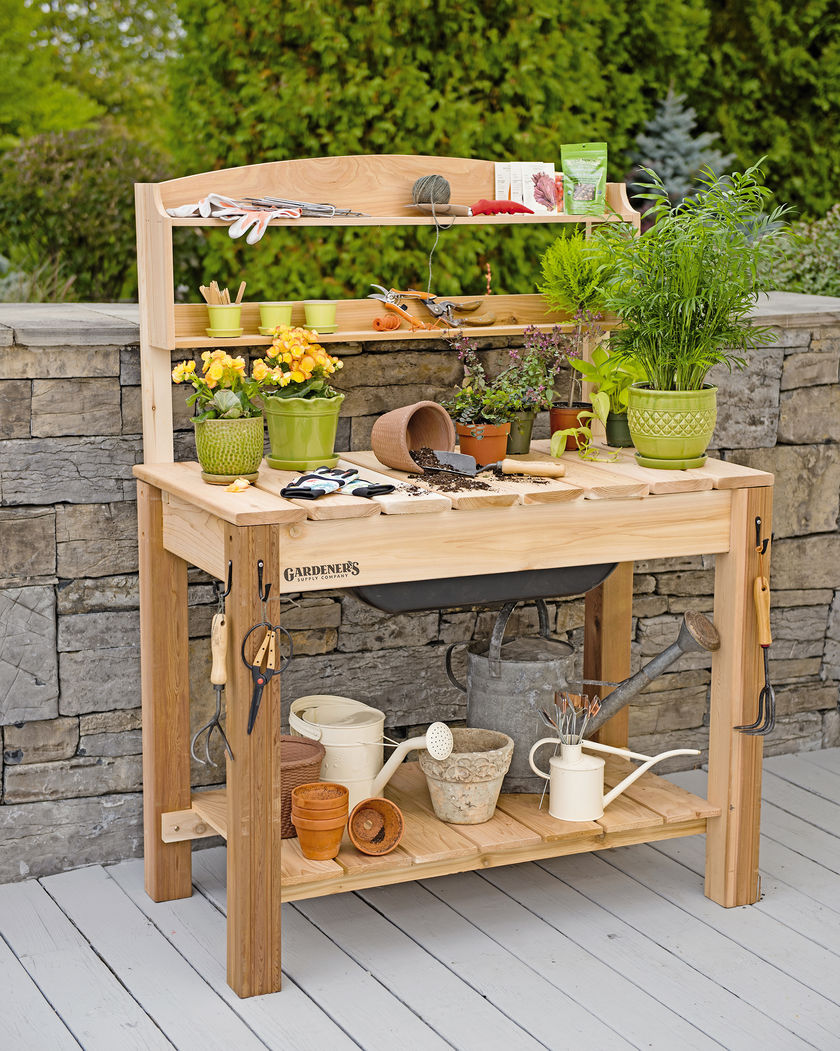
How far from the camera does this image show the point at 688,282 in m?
2.77

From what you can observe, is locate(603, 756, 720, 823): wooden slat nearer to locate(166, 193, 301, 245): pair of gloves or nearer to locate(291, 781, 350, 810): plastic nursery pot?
locate(291, 781, 350, 810): plastic nursery pot

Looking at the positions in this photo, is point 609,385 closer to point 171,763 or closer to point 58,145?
point 171,763

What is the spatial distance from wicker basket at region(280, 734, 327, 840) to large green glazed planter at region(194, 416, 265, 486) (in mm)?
576

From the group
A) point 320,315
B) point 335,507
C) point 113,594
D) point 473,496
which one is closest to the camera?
point 335,507

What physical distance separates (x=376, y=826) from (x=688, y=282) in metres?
1.27

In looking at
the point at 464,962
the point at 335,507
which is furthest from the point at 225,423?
the point at 464,962

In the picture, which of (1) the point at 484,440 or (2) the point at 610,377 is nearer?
(1) the point at 484,440

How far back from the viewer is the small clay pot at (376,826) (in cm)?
268

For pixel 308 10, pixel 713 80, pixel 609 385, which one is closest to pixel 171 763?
pixel 609 385

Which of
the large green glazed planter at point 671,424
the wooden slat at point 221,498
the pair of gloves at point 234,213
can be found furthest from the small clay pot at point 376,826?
the pair of gloves at point 234,213

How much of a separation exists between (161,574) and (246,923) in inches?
29.5

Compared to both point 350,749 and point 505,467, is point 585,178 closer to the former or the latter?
point 505,467

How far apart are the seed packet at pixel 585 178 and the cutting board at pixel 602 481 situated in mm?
599

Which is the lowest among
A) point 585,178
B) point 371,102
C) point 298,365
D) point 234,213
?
point 298,365
